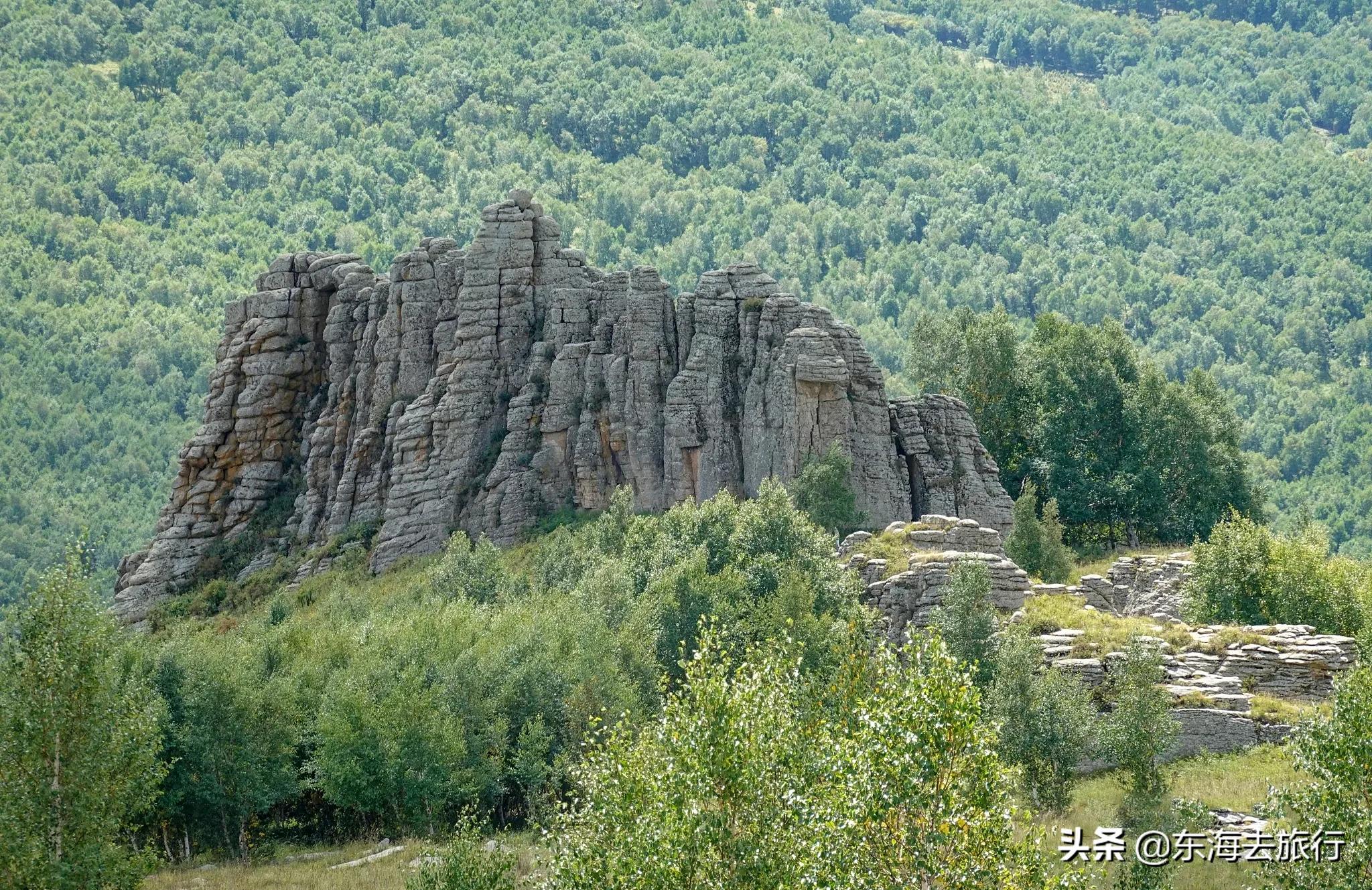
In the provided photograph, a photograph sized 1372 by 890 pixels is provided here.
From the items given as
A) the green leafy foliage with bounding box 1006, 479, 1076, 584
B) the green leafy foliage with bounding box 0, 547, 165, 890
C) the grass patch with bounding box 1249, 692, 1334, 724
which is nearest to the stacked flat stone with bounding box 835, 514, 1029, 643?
the green leafy foliage with bounding box 1006, 479, 1076, 584

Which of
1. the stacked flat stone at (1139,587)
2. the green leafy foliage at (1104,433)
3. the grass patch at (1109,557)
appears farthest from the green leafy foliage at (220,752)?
the green leafy foliage at (1104,433)

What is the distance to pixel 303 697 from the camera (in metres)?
92.1

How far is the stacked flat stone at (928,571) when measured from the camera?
287 feet

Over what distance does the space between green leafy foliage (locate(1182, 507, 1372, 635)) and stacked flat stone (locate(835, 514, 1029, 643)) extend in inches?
333

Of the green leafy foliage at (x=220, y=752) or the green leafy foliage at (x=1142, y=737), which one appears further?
the green leafy foliage at (x=220, y=752)

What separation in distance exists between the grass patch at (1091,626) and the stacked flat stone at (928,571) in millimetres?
1283

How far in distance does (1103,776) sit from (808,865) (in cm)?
2665

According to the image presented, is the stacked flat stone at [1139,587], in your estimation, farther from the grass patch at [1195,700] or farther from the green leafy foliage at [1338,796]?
the green leafy foliage at [1338,796]

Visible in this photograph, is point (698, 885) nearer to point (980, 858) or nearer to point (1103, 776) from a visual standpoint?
point (980, 858)

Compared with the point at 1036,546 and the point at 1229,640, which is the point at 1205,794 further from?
the point at 1036,546

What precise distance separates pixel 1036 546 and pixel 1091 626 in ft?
67.7

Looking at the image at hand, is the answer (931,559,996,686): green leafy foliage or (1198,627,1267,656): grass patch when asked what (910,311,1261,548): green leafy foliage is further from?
(931,559,996,686): green leafy foliage

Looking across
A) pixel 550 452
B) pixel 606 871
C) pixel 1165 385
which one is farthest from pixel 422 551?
pixel 606 871

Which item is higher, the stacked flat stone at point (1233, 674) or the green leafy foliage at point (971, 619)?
the green leafy foliage at point (971, 619)
